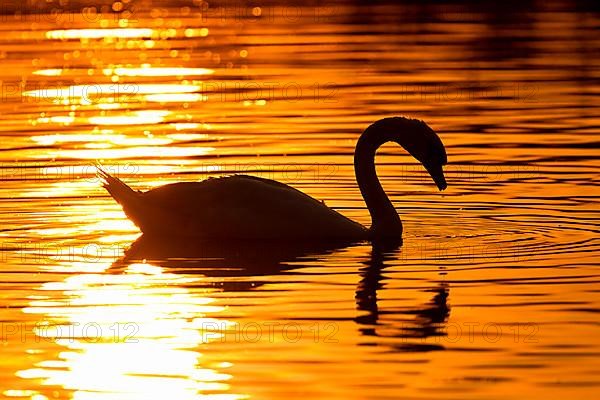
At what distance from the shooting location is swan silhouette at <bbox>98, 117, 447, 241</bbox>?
16312 mm

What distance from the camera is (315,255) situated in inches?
626

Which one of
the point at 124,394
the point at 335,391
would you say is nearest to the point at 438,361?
the point at 335,391

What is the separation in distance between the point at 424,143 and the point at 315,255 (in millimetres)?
1670

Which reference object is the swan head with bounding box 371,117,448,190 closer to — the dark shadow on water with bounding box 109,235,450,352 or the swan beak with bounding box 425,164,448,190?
the swan beak with bounding box 425,164,448,190

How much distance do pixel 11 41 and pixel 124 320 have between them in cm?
2562

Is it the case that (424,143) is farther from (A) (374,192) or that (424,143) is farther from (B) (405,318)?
(B) (405,318)

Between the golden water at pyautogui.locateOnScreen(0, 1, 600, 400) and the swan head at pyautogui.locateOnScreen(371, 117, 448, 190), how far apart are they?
53cm

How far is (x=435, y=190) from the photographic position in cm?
1945

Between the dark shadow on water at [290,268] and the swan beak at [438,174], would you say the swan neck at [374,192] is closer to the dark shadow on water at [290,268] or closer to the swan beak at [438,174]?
the dark shadow on water at [290,268]

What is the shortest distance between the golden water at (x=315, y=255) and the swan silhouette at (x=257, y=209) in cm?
26

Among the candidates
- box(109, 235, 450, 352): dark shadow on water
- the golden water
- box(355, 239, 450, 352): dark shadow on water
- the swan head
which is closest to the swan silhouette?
the swan head

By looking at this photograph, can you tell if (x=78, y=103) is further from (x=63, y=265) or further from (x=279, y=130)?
(x=63, y=265)

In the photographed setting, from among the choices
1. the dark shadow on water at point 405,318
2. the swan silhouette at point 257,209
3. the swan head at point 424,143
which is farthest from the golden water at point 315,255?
the swan head at point 424,143

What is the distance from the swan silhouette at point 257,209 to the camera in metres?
16.3
